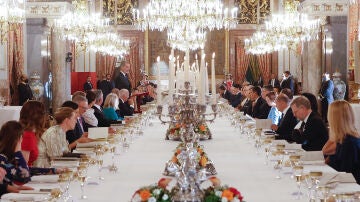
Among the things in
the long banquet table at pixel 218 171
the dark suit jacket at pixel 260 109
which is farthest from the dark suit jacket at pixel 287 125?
the dark suit jacket at pixel 260 109

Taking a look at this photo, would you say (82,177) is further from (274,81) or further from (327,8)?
(274,81)

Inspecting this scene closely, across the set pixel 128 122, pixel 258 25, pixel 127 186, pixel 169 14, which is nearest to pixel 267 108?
pixel 128 122

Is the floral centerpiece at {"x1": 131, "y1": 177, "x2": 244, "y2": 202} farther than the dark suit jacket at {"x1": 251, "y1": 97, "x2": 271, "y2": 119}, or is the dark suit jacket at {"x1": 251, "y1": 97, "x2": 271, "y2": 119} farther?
the dark suit jacket at {"x1": 251, "y1": 97, "x2": 271, "y2": 119}

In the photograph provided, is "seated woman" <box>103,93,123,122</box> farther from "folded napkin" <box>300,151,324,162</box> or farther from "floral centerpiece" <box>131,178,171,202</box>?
"floral centerpiece" <box>131,178,171,202</box>

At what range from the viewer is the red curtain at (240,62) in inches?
1134

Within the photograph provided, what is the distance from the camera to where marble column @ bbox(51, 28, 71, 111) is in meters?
22.7

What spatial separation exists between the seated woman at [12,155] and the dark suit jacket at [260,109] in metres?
6.98

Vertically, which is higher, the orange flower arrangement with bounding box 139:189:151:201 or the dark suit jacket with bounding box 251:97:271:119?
the orange flower arrangement with bounding box 139:189:151:201

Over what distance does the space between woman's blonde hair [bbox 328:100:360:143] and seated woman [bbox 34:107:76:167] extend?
246 centimetres

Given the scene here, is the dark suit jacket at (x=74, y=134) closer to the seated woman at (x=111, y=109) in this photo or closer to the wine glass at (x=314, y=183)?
the seated woman at (x=111, y=109)

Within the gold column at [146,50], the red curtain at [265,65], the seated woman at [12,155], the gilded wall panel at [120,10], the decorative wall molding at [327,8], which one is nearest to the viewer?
the seated woman at [12,155]

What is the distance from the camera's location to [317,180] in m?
4.45

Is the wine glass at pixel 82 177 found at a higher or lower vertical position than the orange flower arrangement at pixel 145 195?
lower

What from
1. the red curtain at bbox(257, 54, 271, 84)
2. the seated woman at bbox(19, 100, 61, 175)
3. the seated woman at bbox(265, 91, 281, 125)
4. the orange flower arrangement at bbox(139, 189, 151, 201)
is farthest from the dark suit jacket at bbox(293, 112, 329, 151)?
the red curtain at bbox(257, 54, 271, 84)
